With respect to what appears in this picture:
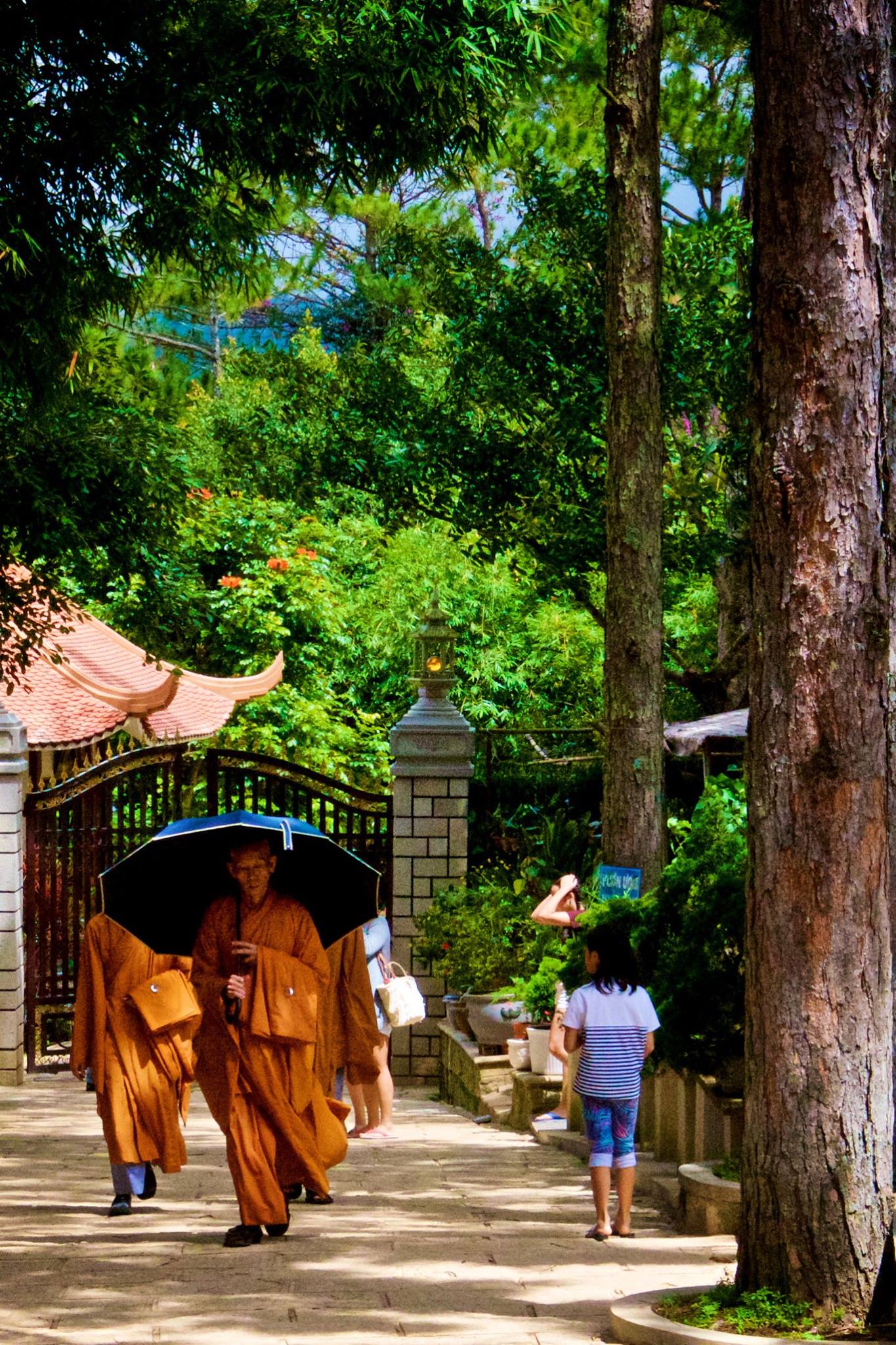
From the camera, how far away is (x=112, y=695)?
55.7ft

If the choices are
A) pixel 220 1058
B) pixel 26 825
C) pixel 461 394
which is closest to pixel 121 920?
pixel 220 1058

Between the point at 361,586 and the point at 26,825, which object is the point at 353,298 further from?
the point at 26,825

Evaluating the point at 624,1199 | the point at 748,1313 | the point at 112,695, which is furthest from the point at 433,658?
the point at 748,1313

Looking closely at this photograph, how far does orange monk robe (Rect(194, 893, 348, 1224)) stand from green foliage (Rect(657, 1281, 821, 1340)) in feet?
7.79

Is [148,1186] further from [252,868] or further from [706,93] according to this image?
[706,93]

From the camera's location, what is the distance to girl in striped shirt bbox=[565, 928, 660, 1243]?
7.51 meters

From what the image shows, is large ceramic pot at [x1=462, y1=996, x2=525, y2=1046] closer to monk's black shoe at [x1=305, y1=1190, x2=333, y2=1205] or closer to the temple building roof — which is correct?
monk's black shoe at [x1=305, y1=1190, x2=333, y2=1205]

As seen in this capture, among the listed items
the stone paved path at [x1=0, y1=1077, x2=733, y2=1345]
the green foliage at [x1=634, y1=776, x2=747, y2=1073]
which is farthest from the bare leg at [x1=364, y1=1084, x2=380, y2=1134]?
the green foliage at [x1=634, y1=776, x2=747, y2=1073]

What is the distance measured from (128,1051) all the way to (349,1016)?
4.38 ft

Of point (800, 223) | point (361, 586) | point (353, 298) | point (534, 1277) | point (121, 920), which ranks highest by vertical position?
point (353, 298)

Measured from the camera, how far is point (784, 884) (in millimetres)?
5363

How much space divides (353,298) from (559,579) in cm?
2403

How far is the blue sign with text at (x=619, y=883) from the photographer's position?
1027cm

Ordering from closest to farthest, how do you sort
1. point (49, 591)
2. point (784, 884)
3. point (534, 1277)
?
1. point (784, 884)
2. point (534, 1277)
3. point (49, 591)
